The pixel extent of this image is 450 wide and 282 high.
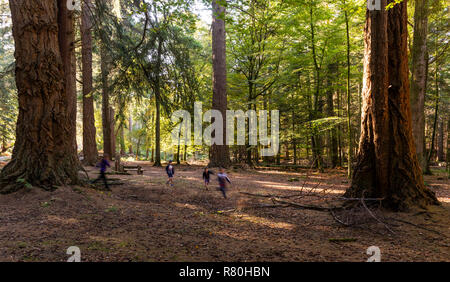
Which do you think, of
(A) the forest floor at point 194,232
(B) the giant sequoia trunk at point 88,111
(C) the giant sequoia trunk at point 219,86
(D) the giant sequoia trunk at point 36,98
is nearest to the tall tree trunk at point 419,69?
(A) the forest floor at point 194,232

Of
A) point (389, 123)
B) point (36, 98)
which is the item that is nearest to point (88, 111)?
point (36, 98)

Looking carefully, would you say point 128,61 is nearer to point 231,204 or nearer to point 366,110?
point 231,204

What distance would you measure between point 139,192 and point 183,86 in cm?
419

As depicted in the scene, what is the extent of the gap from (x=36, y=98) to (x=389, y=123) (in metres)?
8.39

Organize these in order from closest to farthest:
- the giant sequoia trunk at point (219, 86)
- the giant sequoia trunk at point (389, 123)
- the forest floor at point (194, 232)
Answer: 1. the forest floor at point (194, 232)
2. the giant sequoia trunk at point (389, 123)
3. the giant sequoia trunk at point (219, 86)

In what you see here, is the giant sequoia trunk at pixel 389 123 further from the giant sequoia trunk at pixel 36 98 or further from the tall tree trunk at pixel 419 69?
the tall tree trunk at pixel 419 69

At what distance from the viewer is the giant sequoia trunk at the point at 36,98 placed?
569 centimetres

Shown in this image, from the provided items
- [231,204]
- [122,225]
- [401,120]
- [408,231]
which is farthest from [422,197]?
[122,225]

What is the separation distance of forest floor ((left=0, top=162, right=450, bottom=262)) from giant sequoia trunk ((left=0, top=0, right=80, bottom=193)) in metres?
0.58

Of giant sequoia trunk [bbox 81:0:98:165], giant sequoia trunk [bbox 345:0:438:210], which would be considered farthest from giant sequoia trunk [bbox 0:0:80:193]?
giant sequoia trunk [bbox 81:0:98:165]

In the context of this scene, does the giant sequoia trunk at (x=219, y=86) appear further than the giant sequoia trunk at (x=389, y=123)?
Yes

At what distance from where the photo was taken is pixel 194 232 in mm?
4543

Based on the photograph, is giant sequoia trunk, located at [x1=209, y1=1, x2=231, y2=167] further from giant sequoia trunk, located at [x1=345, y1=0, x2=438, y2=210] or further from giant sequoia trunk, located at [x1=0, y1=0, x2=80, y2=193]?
giant sequoia trunk, located at [x1=345, y1=0, x2=438, y2=210]

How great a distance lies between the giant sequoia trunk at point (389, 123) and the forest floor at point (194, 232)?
1.67 ft
